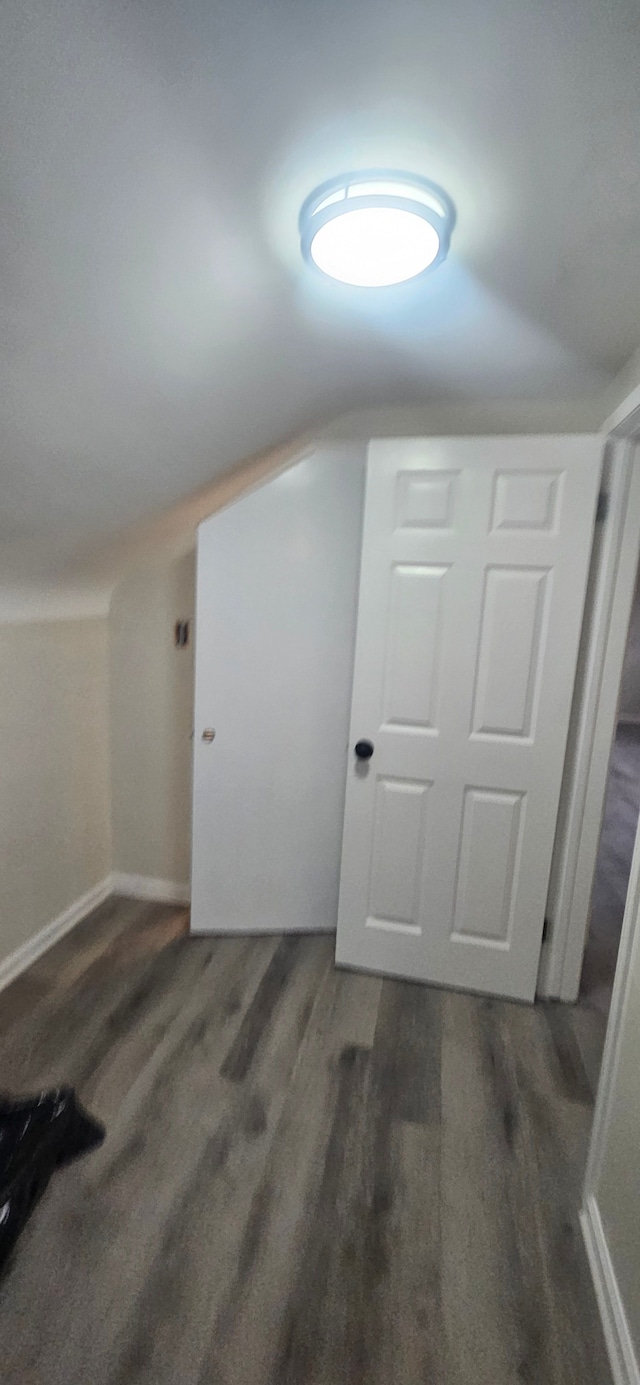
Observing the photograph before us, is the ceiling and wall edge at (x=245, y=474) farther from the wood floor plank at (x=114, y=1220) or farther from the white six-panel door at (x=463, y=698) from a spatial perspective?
the wood floor plank at (x=114, y=1220)

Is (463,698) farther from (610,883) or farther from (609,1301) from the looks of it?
(610,883)

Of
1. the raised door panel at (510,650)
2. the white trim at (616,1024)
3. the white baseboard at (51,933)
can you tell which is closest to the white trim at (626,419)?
the raised door panel at (510,650)

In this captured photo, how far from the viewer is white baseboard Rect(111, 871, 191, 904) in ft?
8.73

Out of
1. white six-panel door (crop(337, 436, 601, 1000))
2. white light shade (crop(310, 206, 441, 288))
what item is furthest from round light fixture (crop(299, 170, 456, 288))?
white six-panel door (crop(337, 436, 601, 1000))

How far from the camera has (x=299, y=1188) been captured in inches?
55.3

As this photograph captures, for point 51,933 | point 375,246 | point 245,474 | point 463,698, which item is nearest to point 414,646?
point 463,698

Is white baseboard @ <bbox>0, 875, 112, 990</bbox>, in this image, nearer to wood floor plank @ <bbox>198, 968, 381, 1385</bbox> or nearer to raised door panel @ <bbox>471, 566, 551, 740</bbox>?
wood floor plank @ <bbox>198, 968, 381, 1385</bbox>

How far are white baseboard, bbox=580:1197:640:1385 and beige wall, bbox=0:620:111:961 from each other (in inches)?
75.6

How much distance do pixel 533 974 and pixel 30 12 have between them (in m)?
2.51

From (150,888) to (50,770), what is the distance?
79cm

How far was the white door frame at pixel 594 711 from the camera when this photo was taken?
1.80 metres

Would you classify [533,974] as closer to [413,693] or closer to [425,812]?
[425,812]

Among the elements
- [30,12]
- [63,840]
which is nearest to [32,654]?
[63,840]

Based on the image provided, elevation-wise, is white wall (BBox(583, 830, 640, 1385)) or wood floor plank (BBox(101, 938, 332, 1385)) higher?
white wall (BBox(583, 830, 640, 1385))
